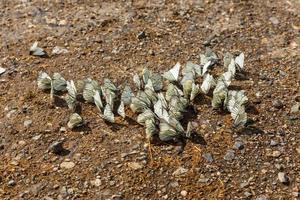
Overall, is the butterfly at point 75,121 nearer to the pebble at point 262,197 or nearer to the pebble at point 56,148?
the pebble at point 56,148

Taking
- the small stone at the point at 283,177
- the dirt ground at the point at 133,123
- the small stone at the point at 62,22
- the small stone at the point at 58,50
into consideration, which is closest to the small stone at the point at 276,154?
the dirt ground at the point at 133,123

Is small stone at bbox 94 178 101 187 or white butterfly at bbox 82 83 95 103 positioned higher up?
white butterfly at bbox 82 83 95 103

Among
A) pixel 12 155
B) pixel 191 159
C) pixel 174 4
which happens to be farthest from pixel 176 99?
pixel 174 4

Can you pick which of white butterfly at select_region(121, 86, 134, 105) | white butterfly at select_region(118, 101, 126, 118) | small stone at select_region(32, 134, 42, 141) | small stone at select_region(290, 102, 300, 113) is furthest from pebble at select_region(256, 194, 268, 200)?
small stone at select_region(32, 134, 42, 141)

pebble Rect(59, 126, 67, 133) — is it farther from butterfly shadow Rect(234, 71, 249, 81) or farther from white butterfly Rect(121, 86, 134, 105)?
butterfly shadow Rect(234, 71, 249, 81)

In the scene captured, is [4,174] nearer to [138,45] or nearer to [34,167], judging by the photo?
[34,167]
